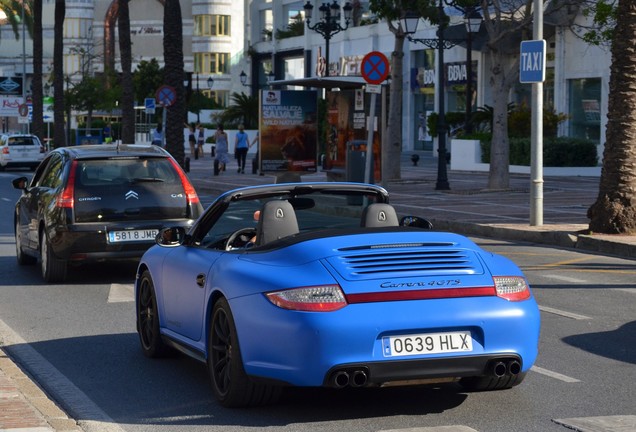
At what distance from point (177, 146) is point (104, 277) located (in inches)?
942

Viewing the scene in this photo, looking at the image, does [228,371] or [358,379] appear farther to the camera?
[228,371]

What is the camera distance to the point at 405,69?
69.5 m

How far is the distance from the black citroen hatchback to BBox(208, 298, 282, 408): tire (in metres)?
6.76

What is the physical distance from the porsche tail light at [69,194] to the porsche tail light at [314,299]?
26.1 ft

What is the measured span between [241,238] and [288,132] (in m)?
28.8

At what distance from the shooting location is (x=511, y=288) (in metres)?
7.35

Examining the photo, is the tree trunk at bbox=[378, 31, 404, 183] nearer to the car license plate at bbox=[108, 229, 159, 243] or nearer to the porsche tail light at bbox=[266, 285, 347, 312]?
the car license plate at bbox=[108, 229, 159, 243]

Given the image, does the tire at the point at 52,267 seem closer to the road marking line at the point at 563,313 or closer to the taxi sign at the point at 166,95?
the road marking line at the point at 563,313

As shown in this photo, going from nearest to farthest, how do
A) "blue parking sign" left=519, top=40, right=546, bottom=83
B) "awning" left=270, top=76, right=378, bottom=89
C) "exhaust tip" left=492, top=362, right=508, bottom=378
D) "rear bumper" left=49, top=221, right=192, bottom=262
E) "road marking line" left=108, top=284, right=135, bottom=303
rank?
"exhaust tip" left=492, top=362, right=508, bottom=378 → "road marking line" left=108, top=284, right=135, bottom=303 → "rear bumper" left=49, top=221, right=192, bottom=262 → "blue parking sign" left=519, top=40, right=546, bottom=83 → "awning" left=270, top=76, right=378, bottom=89

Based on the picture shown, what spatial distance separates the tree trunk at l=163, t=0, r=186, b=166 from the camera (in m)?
38.4

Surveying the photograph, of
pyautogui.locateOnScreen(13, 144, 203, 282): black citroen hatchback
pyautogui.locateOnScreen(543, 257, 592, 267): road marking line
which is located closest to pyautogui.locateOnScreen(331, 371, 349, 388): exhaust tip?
pyautogui.locateOnScreen(13, 144, 203, 282): black citroen hatchback

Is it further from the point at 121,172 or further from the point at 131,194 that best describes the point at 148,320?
the point at 121,172

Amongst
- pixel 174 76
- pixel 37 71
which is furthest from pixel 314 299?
pixel 37 71

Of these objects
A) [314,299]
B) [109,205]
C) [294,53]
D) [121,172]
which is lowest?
[109,205]
